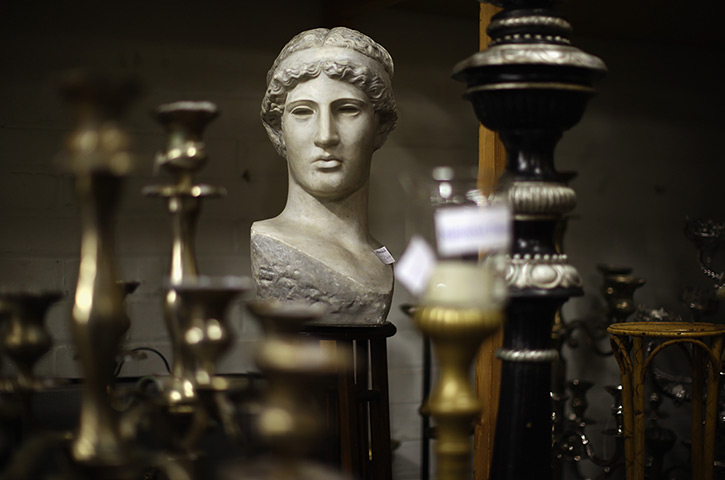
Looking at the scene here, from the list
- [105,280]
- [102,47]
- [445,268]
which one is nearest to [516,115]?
[445,268]

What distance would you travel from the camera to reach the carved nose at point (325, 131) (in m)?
2.01

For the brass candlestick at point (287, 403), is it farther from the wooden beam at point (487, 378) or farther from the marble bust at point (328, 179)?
the marble bust at point (328, 179)

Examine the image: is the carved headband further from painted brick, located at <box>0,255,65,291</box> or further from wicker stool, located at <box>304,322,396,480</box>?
painted brick, located at <box>0,255,65,291</box>

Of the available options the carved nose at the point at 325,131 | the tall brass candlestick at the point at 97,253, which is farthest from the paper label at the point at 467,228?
the carved nose at the point at 325,131

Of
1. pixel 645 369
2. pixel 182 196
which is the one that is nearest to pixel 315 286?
pixel 645 369

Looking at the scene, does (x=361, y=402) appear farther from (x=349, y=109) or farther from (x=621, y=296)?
(x=621, y=296)

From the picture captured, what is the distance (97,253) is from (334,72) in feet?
4.63

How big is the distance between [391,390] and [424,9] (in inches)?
48.6

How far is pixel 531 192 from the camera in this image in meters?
0.99

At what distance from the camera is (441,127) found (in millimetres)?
2896

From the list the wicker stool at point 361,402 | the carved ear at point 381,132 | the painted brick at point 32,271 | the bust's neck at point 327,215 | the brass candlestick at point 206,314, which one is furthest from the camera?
the painted brick at point 32,271

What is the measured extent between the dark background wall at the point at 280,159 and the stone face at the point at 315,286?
22 cm

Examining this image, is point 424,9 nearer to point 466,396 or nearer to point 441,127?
point 441,127

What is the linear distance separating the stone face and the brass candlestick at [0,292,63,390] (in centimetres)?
119
